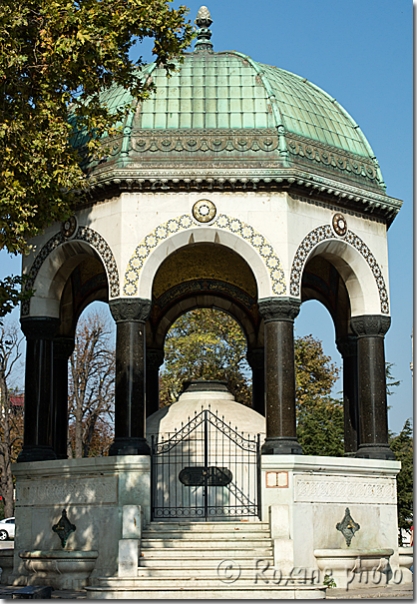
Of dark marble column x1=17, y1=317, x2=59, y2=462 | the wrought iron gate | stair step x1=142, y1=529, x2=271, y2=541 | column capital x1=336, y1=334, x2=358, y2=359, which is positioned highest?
column capital x1=336, y1=334, x2=358, y2=359

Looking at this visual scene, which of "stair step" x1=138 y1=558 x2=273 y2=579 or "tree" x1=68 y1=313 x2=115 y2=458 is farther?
"tree" x1=68 y1=313 x2=115 y2=458

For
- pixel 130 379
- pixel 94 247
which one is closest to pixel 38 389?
pixel 130 379

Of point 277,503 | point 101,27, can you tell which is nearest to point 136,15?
point 101,27

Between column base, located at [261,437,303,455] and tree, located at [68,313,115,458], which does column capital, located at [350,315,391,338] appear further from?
tree, located at [68,313,115,458]

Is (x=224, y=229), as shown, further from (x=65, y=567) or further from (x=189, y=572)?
(x=65, y=567)

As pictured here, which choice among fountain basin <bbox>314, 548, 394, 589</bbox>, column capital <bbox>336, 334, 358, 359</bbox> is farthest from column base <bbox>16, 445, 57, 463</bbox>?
column capital <bbox>336, 334, 358, 359</bbox>

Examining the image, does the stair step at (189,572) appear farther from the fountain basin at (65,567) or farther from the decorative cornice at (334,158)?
the decorative cornice at (334,158)

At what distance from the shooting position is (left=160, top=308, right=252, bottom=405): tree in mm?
38719

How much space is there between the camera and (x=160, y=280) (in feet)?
76.0

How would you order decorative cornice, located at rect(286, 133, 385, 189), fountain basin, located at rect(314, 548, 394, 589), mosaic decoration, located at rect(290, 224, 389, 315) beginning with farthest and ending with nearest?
decorative cornice, located at rect(286, 133, 385, 189) < mosaic decoration, located at rect(290, 224, 389, 315) < fountain basin, located at rect(314, 548, 394, 589)

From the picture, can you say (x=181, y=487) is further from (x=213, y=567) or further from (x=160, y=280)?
(x=160, y=280)

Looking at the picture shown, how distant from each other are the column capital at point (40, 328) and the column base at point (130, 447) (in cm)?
322

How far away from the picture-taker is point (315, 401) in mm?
39125

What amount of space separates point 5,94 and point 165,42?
106 inches
